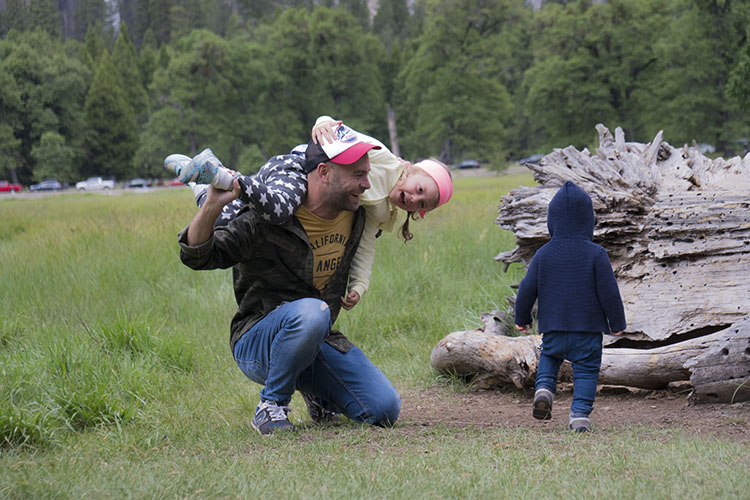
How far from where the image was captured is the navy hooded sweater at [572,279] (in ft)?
13.7

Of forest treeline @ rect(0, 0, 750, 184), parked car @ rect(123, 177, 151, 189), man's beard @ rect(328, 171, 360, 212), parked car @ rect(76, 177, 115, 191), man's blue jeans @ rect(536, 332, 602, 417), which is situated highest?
→ forest treeline @ rect(0, 0, 750, 184)

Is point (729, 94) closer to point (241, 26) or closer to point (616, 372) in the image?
point (616, 372)

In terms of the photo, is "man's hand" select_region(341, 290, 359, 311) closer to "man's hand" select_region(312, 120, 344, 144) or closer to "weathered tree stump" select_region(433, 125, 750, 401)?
"man's hand" select_region(312, 120, 344, 144)

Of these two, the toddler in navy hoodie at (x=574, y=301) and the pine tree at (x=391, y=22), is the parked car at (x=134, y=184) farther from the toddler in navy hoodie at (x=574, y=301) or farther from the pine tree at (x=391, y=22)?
the pine tree at (x=391, y=22)

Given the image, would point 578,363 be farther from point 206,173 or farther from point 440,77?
point 440,77

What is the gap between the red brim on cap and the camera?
12.5 ft

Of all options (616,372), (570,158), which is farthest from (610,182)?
(616,372)

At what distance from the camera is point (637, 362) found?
5016mm

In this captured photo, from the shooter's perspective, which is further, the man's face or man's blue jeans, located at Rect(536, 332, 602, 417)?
man's blue jeans, located at Rect(536, 332, 602, 417)

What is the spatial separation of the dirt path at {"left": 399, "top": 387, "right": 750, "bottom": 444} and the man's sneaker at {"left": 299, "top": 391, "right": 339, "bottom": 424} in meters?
0.49

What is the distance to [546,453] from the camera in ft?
11.1

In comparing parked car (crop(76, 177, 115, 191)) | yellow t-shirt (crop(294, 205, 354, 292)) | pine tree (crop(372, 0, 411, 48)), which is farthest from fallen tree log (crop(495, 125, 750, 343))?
pine tree (crop(372, 0, 411, 48))

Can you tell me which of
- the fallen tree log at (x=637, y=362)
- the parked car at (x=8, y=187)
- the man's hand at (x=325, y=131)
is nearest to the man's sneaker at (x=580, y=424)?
the fallen tree log at (x=637, y=362)

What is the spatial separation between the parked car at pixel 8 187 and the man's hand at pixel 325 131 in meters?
8.56
